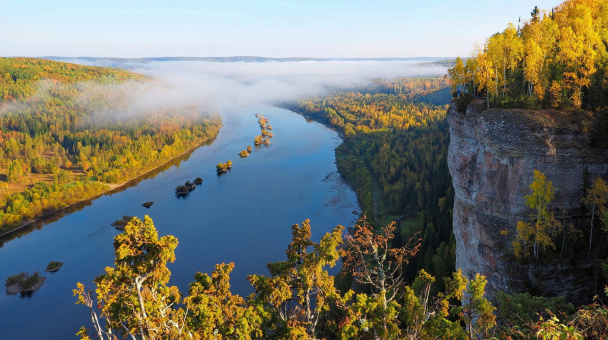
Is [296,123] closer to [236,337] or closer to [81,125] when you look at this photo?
[81,125]

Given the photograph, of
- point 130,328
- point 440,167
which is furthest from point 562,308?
point 440,167

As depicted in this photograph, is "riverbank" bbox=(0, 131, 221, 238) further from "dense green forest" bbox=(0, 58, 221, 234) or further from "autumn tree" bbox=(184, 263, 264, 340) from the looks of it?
"autumn tree" bbox=(184, 263, 264, 340)

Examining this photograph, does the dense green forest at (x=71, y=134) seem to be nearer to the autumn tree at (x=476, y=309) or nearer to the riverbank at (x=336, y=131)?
the riverbank at (x=336, y=131)

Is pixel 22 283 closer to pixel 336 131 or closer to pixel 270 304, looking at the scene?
pixel 270 304

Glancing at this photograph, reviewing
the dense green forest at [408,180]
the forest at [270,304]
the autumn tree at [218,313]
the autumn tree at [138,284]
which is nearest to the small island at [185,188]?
the dense green forest at [408,180]

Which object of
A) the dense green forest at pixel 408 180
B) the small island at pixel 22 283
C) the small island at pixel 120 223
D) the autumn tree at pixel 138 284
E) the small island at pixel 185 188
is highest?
the autumn tree at pixel 138 284

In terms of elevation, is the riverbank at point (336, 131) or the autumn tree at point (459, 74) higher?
the autumn tree at point (459, 74)

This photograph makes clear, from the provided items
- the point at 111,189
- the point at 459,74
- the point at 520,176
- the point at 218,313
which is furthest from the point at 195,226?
the point at 218,313

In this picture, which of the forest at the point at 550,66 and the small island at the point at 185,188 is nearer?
the forest at the point at 550,66
